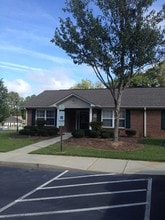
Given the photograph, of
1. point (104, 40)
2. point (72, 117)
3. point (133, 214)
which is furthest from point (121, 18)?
point (133, 214)

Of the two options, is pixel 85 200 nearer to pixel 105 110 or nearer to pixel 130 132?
pixel 130 132

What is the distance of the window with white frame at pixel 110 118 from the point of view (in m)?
30.7

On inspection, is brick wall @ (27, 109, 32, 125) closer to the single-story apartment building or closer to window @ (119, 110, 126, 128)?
the single-story apartment building

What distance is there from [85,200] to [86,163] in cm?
656

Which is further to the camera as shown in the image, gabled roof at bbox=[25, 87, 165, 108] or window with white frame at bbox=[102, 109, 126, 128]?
window with white frame at bbox=[102, 109, 126, 128]

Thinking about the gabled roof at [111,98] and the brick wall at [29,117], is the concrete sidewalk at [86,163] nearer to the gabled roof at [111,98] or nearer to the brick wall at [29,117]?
the gabled roof at [111,98]

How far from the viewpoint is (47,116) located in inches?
1325

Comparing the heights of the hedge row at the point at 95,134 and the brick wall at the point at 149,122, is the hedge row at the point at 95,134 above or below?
below

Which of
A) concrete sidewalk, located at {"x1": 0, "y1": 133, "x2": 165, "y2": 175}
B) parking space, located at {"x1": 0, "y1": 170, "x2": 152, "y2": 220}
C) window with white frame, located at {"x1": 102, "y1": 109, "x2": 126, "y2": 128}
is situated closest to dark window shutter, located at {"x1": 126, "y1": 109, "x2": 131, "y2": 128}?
window with white frame, located at {"x1": 102, "y1": 109, "x2": 126, "y2": 128}

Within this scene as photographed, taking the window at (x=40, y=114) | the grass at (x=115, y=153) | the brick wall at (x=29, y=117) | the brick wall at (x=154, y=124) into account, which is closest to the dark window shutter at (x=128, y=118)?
the brick wall at (x=154, y=124)

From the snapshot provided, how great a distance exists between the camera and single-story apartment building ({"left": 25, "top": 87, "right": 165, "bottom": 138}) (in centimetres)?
2950

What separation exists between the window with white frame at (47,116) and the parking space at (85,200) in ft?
68.3

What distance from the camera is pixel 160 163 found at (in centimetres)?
1631

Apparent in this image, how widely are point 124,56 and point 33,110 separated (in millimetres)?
13322
